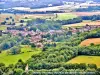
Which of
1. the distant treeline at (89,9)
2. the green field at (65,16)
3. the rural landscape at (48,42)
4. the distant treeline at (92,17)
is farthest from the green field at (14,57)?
the distant treeline at (89,9)

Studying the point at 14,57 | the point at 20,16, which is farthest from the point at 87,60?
the point at 20,16

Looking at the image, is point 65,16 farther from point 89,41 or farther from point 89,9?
point 89,41

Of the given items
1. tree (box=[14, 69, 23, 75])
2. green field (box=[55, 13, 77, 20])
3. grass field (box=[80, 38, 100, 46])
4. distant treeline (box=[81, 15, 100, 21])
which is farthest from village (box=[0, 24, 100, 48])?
tree (box=[14, 69, 23, 75])

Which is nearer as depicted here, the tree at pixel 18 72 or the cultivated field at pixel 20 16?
the tree at pixel 18 72

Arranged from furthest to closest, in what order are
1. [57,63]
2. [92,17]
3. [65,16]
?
[65,16]
[92,17]
[57,63]

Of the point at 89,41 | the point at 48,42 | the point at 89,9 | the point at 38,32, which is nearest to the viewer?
the point at 89,41

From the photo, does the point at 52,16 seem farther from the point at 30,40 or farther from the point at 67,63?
the point at 67,63

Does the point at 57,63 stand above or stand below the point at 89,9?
above

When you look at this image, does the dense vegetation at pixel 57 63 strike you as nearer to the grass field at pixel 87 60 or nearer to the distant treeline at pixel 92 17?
the grass field at pixel 87 60

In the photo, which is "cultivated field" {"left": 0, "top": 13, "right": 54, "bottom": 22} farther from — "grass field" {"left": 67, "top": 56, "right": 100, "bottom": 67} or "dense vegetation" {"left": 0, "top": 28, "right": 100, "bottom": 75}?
"grass field" {"left": 67, "top": 56, "right": 100, "bottom": 67}
